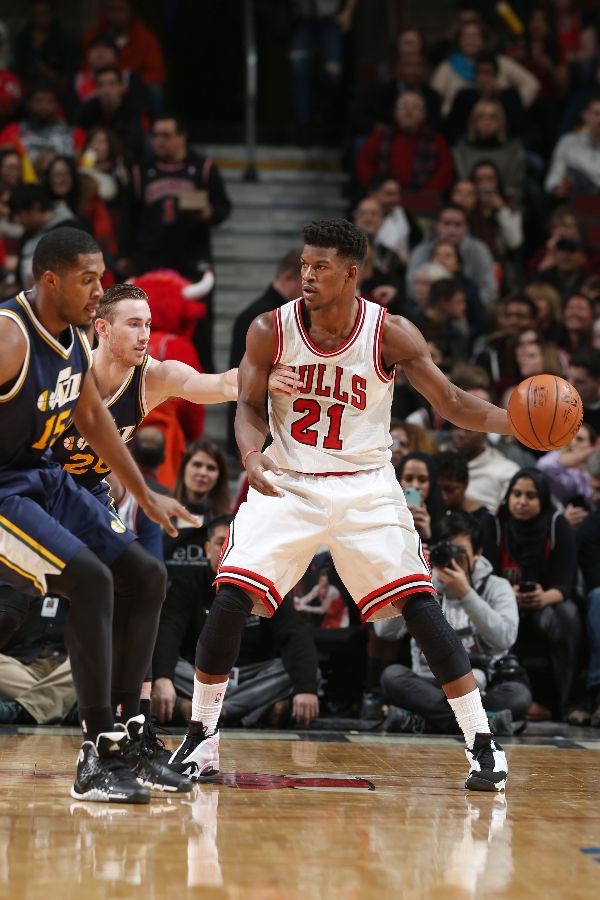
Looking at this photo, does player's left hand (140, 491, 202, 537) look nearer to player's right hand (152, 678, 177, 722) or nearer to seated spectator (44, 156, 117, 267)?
player's right hand (152, 678, 177, 722)

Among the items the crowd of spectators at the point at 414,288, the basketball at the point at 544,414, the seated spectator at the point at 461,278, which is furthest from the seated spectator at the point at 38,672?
the seated spectator at the point at 461,278

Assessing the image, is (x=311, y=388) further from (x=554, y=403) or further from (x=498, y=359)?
(x=498, y=359)

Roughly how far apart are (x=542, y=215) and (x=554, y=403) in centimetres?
695

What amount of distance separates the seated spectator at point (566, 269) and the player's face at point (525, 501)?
10.1 feet

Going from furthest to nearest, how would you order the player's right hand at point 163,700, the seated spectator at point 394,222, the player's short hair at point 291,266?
the seated spectator at point 394,222 < the player's short hair at point 291,266 < the player's right hand at point 163,700

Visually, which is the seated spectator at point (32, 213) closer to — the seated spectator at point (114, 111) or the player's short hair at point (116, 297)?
the seated spectator at point (114, 111)

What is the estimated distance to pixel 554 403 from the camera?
17.0ft

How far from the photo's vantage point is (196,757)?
5176 mm

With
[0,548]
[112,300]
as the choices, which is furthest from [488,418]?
[0,548]

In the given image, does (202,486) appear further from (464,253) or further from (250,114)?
(250,114)

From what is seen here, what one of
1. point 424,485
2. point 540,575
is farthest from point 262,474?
point 540,575

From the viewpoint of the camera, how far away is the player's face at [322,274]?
5.20m

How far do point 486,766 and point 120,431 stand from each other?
71.9 inches

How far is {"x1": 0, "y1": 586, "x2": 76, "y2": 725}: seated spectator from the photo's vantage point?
693 cm
